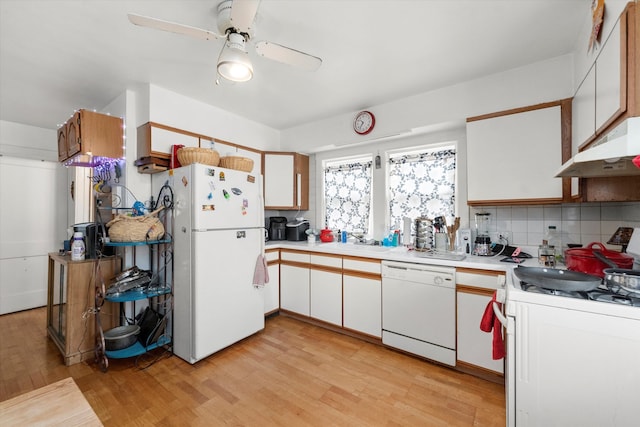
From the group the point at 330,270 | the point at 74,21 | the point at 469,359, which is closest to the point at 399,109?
the point at 330,270

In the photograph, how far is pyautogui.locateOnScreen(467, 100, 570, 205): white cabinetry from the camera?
205 centimetres

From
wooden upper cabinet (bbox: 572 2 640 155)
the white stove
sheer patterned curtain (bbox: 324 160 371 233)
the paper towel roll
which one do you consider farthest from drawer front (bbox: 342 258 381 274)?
wooden upper cabinet (bbox: 572 2 640 155)

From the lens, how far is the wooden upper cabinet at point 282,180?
3.62m

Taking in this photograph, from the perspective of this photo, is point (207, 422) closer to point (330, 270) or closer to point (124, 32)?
point (330, 270)

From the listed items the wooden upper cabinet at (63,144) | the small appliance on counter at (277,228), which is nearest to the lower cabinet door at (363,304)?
the small appliance on counter at (277,228)

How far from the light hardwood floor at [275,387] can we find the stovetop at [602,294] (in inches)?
39.3

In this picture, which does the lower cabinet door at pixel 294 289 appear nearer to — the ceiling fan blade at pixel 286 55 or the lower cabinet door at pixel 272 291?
the lower cabinet door at pixel 272 291

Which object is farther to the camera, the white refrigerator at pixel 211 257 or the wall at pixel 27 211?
the wall at pixel 27 211

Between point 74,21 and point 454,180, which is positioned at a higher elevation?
point 74,21

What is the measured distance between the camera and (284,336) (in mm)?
2791

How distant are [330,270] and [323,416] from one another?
137 cm

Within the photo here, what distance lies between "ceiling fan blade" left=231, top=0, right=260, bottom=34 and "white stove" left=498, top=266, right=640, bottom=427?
1.84 metres

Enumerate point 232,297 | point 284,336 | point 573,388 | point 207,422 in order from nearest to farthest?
point 573,388
point 207,422
point 232,297
point 284,336

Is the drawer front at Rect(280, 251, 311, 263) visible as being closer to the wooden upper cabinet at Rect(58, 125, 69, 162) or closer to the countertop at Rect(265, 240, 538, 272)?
the countertop at Rect(265, 240, 538, 272)
